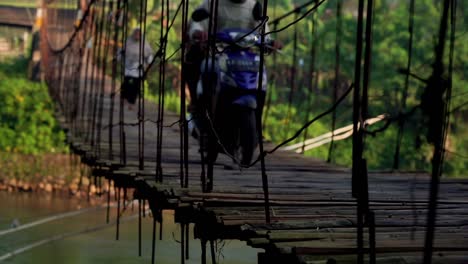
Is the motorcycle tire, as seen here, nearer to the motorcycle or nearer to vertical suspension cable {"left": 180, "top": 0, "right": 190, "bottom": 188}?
the motorcycle

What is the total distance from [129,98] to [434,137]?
10.7 meters

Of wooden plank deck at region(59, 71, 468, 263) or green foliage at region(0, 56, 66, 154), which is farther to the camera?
green foliage at region(0, 56, 66, 154)

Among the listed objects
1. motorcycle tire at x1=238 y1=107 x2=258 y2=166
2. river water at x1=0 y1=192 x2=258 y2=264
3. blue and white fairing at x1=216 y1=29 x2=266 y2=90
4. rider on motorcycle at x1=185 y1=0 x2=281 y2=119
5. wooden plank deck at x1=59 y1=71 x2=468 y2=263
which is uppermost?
rider on motorcycle at x1=185 y1=0 x2=281 y2=119

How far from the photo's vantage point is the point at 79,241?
12242 millimetres

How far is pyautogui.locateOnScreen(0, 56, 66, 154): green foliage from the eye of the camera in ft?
57.7

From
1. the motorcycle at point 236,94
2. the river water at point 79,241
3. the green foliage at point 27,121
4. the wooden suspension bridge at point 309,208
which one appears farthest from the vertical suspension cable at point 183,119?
the green foliage at point 27,121

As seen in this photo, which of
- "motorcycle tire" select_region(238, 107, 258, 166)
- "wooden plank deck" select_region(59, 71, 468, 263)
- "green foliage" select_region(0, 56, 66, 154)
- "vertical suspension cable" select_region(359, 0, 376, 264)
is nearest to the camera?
"vertical suspension cable" select_region(359, 0, 376, 264)

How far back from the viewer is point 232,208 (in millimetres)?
3734

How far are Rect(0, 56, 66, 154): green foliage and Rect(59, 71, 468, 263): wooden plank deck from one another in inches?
437

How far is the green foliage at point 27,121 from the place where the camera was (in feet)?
57.7

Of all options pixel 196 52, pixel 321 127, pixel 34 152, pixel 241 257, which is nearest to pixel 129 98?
pixel 241 257

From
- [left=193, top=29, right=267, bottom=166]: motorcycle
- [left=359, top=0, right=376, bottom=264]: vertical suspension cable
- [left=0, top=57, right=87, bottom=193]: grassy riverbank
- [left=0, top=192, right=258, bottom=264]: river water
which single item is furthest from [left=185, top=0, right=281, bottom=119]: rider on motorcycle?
[left=0, top=57, right=87, bottom=193]: grassy riverbank

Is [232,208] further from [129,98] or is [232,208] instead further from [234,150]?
[129,98]

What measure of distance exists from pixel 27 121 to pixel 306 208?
14.8 m
